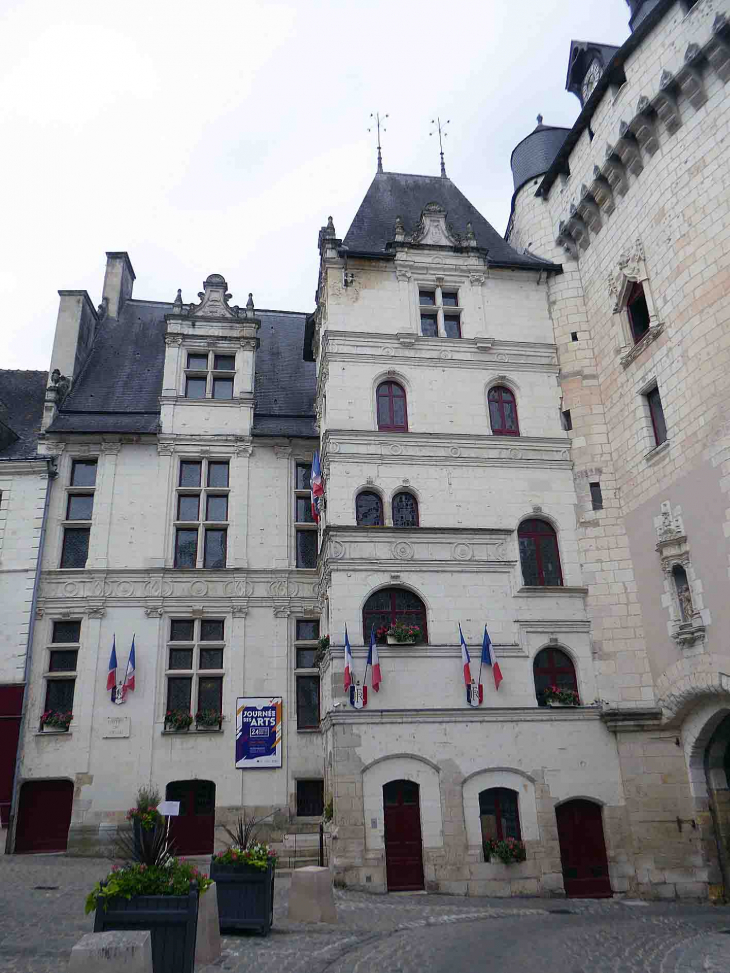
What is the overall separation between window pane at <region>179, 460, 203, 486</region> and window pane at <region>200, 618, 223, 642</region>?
14.2ft

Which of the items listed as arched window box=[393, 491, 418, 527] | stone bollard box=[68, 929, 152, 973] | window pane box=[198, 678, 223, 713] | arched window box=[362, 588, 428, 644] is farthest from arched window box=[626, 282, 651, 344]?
stone bollard box=[68, 929, 152, 973]

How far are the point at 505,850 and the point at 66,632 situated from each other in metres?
13.1

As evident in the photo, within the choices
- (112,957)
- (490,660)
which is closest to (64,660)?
(490,660)

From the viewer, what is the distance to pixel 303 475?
80.9 ft

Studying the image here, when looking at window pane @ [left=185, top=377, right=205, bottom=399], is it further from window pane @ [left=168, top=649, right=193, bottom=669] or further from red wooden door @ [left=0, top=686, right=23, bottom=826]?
red wooden door @ [left=0, top=686, right=23, bottom=826]

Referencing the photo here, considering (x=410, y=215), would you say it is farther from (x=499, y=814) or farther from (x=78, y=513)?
(x=499, y=814)

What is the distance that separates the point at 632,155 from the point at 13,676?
2120 cm

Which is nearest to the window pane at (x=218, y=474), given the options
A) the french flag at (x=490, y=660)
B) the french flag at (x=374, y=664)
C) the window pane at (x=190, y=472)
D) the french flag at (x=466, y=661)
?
the window pane at (x=190, y=472)

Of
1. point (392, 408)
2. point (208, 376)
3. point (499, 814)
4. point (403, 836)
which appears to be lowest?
point (403, 836)

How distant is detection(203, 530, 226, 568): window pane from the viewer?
76.6 feet

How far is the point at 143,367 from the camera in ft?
89.0

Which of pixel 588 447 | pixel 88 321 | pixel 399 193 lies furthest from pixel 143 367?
pixel 588 447

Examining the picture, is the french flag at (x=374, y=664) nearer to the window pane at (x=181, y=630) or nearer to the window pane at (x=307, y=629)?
the window pane at (x=307, y=629)

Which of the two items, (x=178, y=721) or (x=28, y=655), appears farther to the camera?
(x=28, y=655)
